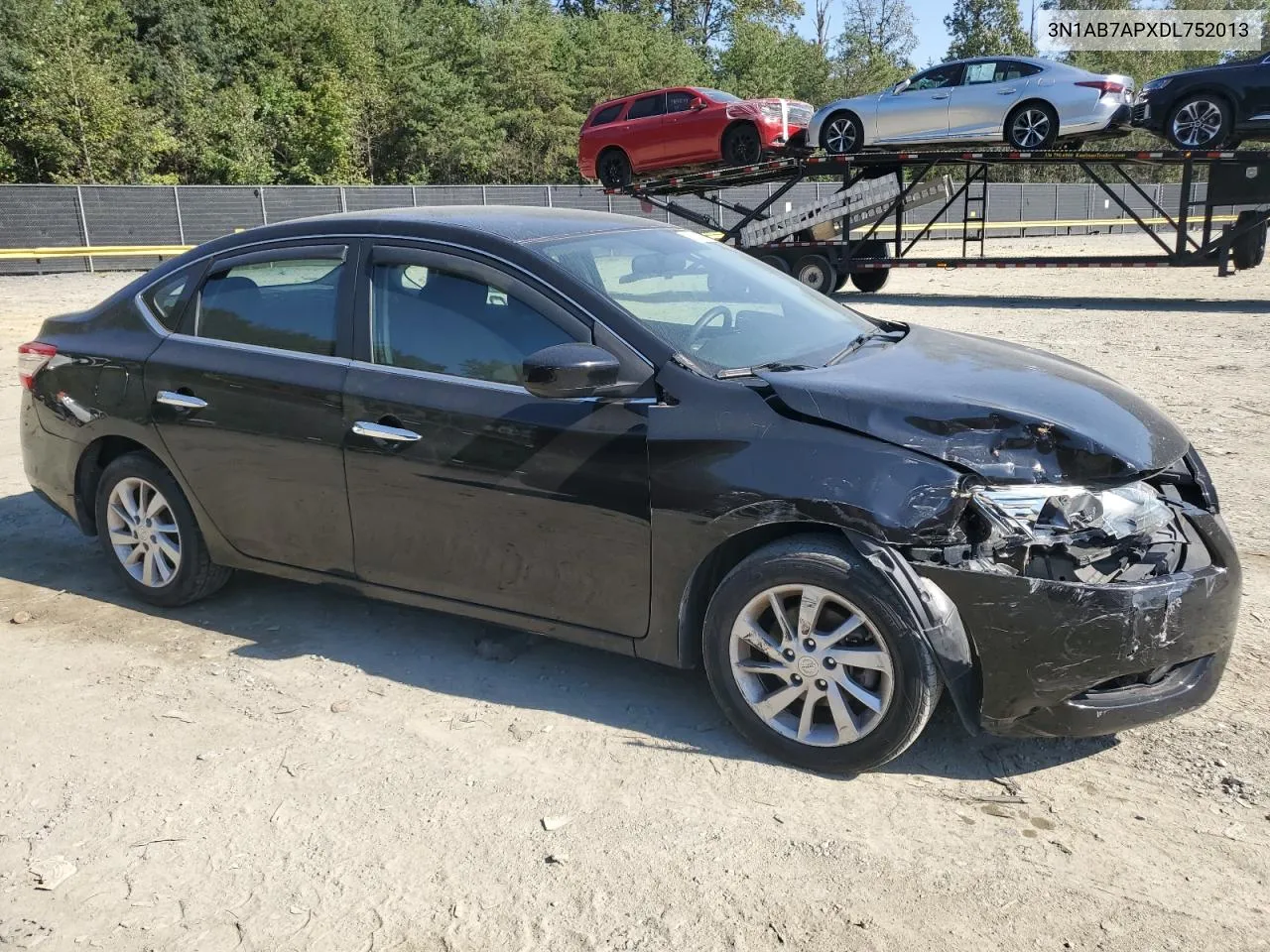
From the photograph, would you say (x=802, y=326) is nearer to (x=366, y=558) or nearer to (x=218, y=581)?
(x=366, y=558)

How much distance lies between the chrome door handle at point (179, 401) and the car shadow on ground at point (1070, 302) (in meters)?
11.9

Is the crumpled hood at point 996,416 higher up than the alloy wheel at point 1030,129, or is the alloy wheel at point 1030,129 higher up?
the alloy wheel at point 1030,129

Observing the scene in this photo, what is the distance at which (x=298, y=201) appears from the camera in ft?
105

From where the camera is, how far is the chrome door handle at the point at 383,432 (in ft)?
12.9

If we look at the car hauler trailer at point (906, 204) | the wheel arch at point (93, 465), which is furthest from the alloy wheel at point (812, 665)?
the car hauler trailer at point (906, 204)

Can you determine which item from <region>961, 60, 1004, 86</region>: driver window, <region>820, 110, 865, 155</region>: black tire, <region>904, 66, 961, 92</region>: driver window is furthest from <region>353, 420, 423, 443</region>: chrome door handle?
<region>820, 110, 865, 155</region>: black tire

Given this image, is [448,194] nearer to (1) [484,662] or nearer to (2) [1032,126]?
(2) [1032,126]

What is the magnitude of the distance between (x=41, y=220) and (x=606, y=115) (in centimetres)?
1577

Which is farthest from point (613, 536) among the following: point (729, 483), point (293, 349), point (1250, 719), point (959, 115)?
point (959, 115)

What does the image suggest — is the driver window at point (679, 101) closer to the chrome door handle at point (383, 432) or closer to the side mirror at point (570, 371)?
the chrome door handle at point (383, 432)

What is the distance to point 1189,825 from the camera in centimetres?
306

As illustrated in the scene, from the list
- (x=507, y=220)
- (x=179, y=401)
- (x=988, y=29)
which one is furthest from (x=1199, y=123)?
(x=988, y=29)

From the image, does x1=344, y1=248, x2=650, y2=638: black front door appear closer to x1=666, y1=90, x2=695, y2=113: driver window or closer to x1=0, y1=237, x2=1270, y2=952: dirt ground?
x1=0, y1=237, x2=1270, y2=952: dirt ground

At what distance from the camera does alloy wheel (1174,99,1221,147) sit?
49.3 ft
